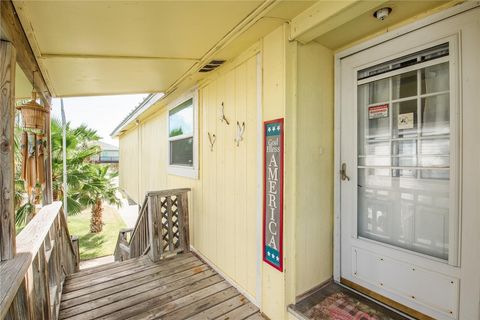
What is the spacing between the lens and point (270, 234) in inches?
74.7

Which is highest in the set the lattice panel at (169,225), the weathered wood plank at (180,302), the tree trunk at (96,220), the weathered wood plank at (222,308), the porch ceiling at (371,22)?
the porch ceiling at (371,22)

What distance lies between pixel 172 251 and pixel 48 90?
8.83ft

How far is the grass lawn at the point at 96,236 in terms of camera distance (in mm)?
6555

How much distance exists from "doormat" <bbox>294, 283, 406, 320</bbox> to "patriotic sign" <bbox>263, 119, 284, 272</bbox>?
0.37 meters

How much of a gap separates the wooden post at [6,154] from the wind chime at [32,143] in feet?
2.27

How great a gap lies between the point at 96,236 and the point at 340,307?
8246 mm

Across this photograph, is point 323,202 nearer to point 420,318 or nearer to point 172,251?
point 420,318

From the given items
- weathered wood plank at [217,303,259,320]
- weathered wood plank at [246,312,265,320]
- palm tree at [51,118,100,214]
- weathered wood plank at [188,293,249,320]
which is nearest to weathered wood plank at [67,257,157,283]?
weathered wood plank at [188,293,249,320]

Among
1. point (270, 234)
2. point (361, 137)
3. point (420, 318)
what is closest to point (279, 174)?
point (270, 234)

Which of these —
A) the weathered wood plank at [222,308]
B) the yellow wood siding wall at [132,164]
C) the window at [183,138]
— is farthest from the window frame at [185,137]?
the yellow wood siding wall at [132,164]

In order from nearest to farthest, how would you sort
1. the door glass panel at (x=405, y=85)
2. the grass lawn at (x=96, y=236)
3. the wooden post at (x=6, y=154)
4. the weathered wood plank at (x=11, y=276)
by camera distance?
the weathered wood plank at (x=11, y=276)
the wooden post at (x=6, y=154)
the door glass panel at (x=405, y=85)
the grass lawn at (x=96, y=236)

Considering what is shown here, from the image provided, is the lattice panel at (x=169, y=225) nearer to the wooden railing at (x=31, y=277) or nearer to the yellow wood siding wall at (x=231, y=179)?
the yellow wood siding wall at (x=231, y=179)

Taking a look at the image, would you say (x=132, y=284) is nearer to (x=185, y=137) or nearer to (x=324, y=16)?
(x=185, y=137)

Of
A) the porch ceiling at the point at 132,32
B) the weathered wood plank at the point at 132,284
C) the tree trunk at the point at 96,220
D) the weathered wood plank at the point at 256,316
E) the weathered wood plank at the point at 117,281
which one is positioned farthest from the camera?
the tree trunk at the point at 96,220
